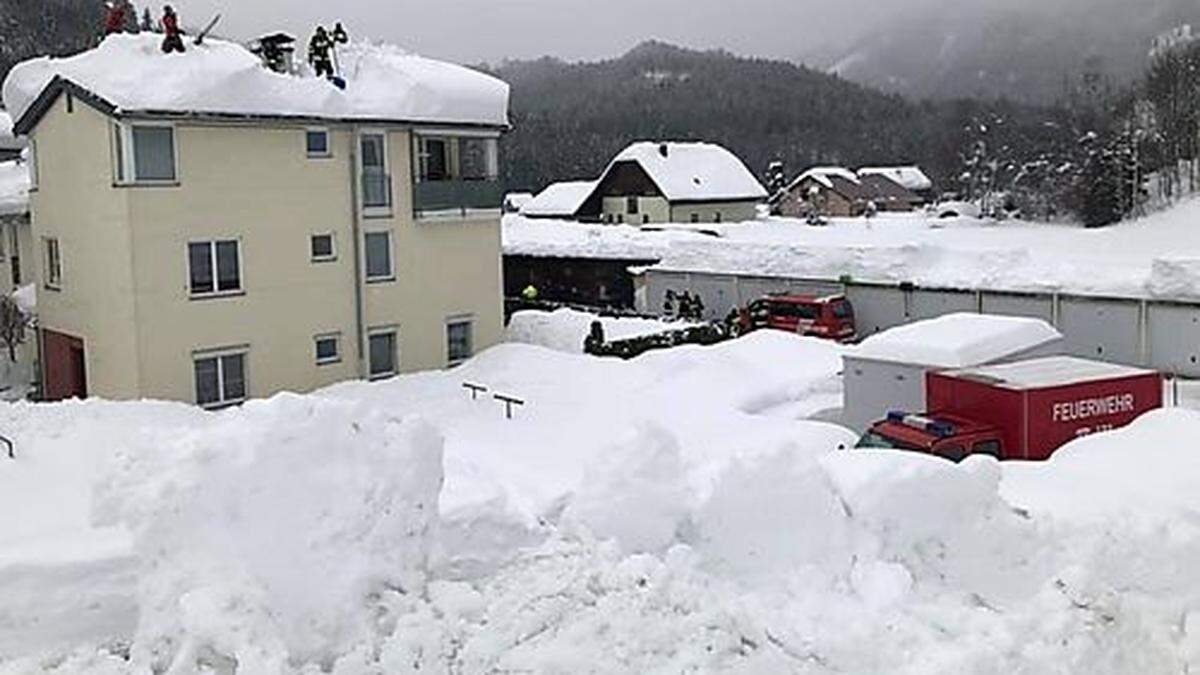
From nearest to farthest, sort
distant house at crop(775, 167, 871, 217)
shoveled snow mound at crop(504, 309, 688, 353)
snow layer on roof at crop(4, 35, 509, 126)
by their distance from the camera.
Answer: snow layer on roof at crop(4, 35, 509, 126), shoveled snow mound at crop(504, 309, 688, 353), distant house at crop(775, 167, 871, 217)

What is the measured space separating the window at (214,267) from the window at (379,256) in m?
2.89

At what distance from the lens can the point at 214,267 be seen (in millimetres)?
22578

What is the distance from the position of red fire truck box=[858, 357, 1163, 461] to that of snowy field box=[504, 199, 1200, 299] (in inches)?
417

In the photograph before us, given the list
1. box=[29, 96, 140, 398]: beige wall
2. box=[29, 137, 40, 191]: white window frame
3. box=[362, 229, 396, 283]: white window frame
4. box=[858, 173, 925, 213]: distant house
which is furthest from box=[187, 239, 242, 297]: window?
box=[858, 173, 925, 213]: distant house

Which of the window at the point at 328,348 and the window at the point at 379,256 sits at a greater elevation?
the window at the point at 379,256

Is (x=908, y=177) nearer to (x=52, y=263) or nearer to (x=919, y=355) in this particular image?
(x=52, y=263)

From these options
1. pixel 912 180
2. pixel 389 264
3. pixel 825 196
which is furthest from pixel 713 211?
pixel 912 180

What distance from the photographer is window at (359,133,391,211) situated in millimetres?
24688

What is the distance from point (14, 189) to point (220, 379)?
9537 mm

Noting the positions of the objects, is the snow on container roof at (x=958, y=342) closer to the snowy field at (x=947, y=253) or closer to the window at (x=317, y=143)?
the snowy field at (x=947, y=253)

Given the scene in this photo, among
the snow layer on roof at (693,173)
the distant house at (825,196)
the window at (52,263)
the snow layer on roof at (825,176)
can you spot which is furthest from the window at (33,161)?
the snow layer on roof at (825,176)

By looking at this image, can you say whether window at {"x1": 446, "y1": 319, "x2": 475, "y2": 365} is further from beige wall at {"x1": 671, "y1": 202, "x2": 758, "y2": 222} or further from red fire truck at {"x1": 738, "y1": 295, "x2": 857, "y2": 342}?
beige wall at {"x1": 671, "y1": 202, "x2": 758, "y2": 222}

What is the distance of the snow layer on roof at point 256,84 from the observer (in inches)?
850

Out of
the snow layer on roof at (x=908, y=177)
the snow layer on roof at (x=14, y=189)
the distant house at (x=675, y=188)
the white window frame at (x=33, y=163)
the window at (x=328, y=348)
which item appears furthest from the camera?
the snow layer on roof at (x=908, y=177)
